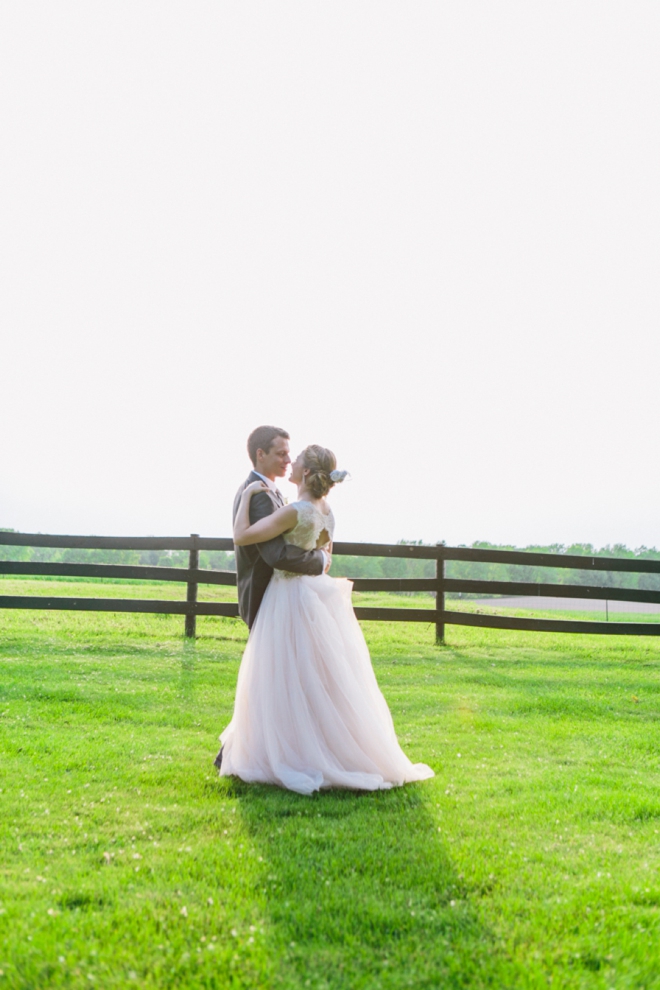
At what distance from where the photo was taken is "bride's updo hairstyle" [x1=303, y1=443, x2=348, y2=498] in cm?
500

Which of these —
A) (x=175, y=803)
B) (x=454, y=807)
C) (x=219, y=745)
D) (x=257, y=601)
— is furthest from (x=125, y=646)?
(x=454, y=807)

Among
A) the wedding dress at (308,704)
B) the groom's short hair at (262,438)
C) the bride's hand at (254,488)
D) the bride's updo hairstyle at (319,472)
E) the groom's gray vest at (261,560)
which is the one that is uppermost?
the groom's short hair at (262,438)

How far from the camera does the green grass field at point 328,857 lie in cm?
253

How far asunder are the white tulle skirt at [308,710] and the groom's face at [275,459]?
0.77 metres

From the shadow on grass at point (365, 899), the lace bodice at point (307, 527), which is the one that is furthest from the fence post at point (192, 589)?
the shadow on grass at point (365, 899)

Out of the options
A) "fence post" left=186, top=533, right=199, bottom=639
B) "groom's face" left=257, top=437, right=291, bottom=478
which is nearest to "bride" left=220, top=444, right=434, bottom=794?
"groom's face" left=257, top=437, right=291, bottom=478

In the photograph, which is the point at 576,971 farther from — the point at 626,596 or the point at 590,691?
the point at 626,596

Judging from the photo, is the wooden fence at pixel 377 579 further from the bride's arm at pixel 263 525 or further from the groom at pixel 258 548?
the bride's arm at pixel 263 525

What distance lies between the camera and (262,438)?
5.25m

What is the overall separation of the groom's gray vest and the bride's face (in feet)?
0.61

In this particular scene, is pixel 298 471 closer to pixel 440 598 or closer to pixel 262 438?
pixel 262 438

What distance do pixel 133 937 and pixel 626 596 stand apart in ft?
30.7

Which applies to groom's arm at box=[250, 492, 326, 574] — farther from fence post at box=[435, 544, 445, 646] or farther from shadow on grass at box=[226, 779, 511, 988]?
fence post at box=[435, 544, 445, 646]

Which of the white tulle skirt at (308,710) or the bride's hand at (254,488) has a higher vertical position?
the bride's hand at (254,488)
